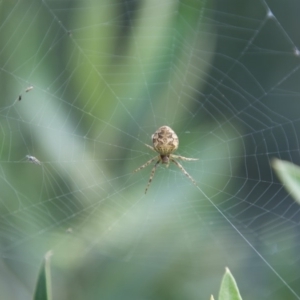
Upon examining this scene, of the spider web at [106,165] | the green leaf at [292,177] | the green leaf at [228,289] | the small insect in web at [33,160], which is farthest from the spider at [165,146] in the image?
the green leaf at [228,289]

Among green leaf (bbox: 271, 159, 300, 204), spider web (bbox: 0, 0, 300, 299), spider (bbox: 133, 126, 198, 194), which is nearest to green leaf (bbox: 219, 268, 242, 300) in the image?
green leaf (bbox: 271, 159, 300, 204)

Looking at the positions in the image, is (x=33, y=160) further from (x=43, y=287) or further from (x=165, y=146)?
(x=43, y=287)

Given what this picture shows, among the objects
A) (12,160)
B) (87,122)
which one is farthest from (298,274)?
(12,160)

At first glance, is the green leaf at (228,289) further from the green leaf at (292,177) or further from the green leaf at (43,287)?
the green leaf at (292,177)

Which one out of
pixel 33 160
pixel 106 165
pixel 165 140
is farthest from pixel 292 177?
pixel 165 140

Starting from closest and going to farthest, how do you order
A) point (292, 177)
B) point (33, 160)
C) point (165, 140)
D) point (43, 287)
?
point (43, 287), point (292, 177), point (33, 160), point (165, 140)

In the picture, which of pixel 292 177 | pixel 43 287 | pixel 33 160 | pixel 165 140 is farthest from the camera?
pixel 165 140
